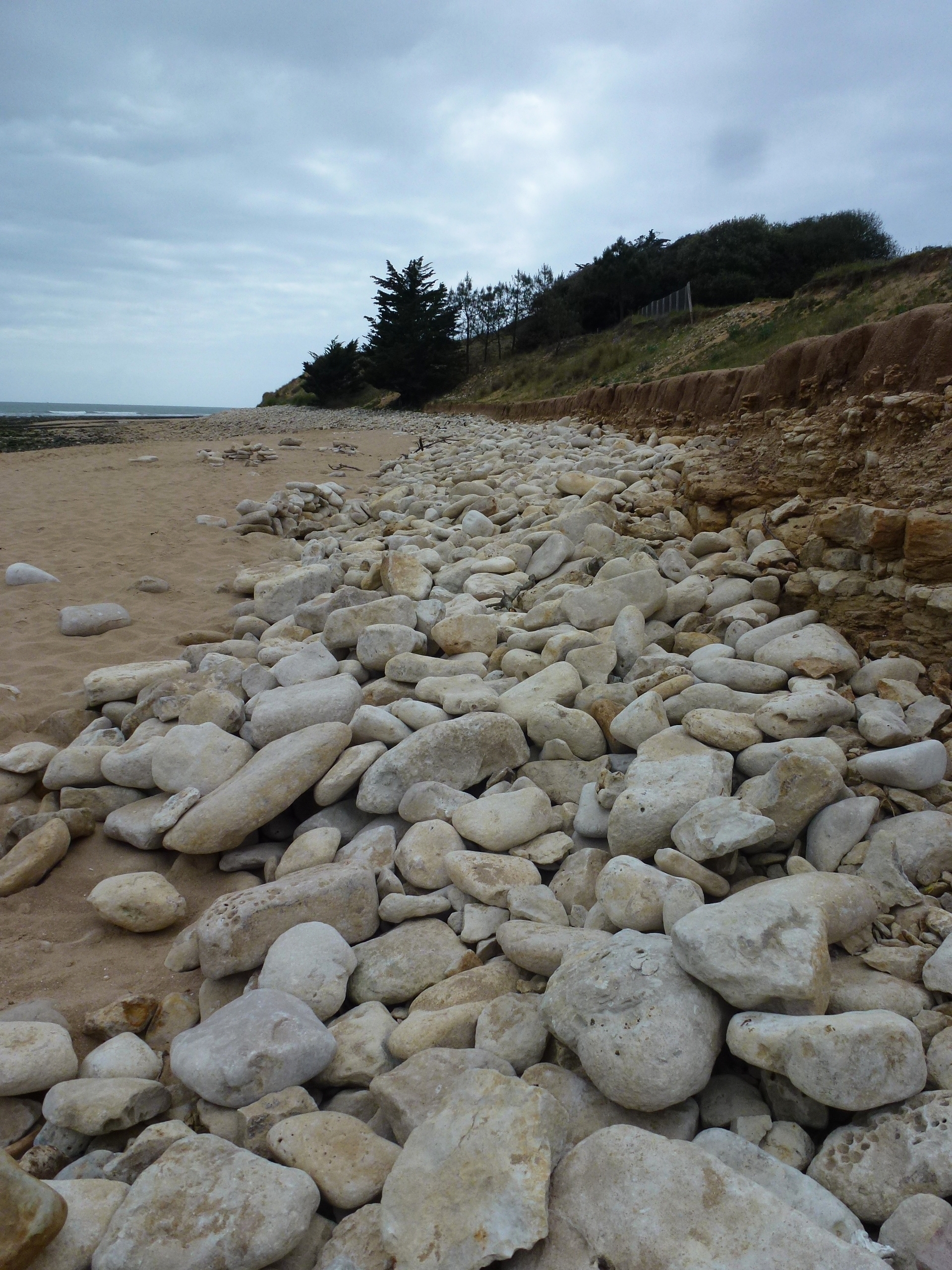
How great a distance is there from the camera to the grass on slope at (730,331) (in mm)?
12273

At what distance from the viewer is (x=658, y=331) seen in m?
23.1

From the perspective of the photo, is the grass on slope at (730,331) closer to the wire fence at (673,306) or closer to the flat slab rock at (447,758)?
the wire fence at (673,306)

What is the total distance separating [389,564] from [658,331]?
2166 cm

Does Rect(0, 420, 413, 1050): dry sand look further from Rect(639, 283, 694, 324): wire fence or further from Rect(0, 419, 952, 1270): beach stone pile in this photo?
Rect(639, 283, 694, 324): wire fence

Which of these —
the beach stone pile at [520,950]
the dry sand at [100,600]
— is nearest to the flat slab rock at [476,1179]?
the beach stone pile at [520,950]

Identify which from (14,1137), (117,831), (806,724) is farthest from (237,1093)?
(806,724)

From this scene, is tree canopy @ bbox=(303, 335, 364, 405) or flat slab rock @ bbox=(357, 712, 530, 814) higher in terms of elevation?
tree canopy @ bbox=(303, 335, 364, 405)

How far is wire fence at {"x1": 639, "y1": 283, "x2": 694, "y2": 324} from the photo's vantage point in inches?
901

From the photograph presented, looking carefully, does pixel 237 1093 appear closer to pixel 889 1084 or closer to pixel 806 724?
pixel 889 1084

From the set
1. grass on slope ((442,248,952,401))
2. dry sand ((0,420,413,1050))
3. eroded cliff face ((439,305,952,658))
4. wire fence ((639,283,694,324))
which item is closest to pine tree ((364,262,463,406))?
grass on slope ((442,248,952,401))

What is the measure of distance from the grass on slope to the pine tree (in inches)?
90.1

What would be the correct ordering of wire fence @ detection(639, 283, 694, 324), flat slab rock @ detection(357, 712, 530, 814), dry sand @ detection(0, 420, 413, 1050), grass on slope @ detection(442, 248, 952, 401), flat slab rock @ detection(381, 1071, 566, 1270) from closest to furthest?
flat slab rock @ detection(381, 1071, 566, 1270) < dry sand @ detection(0, 420, 413, 1050) < flat slab rock @ detection(357, 712, 530, 814) < grass on slope @ detection(442, 248, 952, 401) < wire fence @ detection(639, 283, 694, 324)

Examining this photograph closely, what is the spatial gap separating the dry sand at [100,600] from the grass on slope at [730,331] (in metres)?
6.36

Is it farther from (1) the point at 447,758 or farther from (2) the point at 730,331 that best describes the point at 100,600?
(2) the point at 730,331
